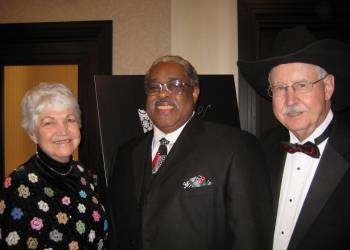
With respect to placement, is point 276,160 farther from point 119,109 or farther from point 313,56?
point 119,109

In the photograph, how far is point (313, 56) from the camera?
5.61 feet

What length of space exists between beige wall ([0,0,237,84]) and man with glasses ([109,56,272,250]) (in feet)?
3.73

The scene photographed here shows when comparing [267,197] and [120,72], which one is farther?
[120,72]

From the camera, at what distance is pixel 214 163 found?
175cm

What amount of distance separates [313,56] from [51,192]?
1.57m

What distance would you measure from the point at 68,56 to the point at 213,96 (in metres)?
1.65

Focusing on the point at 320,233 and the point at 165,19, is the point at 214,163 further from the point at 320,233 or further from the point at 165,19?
the point at 165,19

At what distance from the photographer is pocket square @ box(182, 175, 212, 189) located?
1729 mm

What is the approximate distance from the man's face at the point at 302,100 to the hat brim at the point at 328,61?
0.15ft

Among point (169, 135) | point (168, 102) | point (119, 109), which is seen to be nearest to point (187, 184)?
point (169, 135)

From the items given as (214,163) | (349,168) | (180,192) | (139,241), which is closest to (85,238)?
(139,241)

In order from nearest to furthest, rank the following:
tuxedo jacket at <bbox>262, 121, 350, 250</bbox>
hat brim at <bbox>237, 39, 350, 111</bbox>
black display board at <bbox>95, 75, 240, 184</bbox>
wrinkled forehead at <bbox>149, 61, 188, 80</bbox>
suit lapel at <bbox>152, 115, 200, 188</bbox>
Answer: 1. tuxedo jacket at <bbox>262, 121, 350, 250</bbox>
2. hat brim at <bbox>237, 39, 350, 111</bbox>
3. suit lapel at <bbox>152, 115, 200, 188</bbox>
4. wrinkled forehead at <bbox>149, 61, 188, 80</bbox>
5. black display board at <bbox>95, 75, 240, 184</bbox>

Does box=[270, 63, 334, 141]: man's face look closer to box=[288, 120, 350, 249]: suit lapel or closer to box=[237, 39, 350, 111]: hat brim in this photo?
box=[237, 39, 350, 111]: hat brim

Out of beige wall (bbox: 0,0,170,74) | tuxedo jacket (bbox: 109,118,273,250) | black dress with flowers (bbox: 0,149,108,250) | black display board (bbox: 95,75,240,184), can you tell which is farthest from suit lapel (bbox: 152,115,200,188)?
beige wall (bbox: 0,0,170,74)
